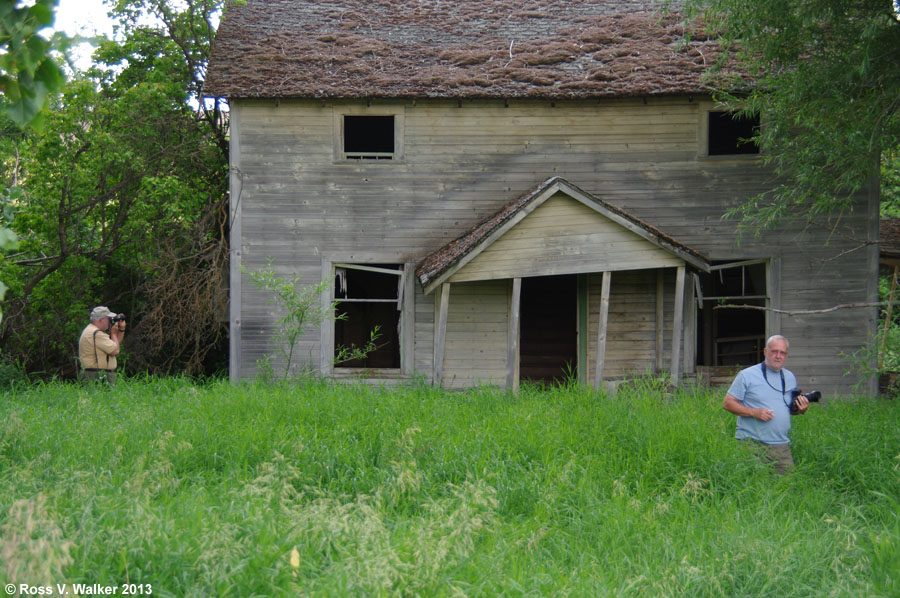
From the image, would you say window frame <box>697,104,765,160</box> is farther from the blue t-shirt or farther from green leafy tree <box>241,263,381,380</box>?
the blue t-shirt

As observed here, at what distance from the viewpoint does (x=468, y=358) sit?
1316 cm

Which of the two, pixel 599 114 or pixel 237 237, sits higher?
pixel 599 114

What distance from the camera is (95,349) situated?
10.9 m

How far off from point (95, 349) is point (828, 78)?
1056 cm

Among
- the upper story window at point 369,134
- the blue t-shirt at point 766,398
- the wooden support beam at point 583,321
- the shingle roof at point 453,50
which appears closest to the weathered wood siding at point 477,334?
the wooden support beam at point 583,321

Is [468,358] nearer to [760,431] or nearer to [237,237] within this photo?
[237,237]

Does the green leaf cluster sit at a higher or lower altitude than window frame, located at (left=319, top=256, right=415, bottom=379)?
higher

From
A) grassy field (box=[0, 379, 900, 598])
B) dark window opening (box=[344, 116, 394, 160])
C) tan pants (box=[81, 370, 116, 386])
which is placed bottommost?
grassy field (box=[0, 379, 900, 598])

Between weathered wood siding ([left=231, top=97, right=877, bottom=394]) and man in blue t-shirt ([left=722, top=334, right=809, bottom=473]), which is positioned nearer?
man in blue t-shirt ([left=722, top=334, right=809, bottom=473])

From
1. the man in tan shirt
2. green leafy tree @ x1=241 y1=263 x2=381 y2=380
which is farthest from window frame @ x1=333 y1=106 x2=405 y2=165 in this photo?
the man in tan shirt

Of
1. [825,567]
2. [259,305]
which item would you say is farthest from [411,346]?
[825,567]

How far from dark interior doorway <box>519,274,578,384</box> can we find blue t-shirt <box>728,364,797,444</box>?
8.39 meters

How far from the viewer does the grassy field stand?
4.58 meters

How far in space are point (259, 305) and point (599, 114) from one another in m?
6.57
